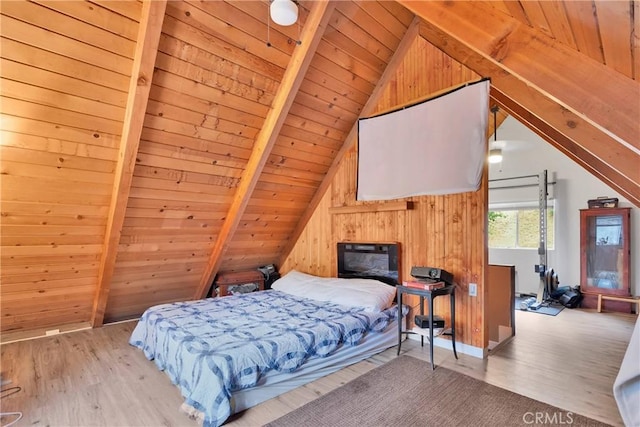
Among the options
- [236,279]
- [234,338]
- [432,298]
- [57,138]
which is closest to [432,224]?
[432,298]

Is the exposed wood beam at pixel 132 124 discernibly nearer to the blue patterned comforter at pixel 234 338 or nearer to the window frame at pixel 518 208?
the blue patterned comforter at pixel 234 338

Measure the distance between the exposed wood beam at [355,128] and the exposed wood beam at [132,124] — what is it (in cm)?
232

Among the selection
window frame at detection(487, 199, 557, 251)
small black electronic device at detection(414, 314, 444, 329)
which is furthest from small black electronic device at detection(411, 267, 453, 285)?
window frame at detection(487, 199, 557, 251)

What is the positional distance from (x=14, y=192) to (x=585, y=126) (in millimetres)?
4152

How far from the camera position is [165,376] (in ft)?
8.51

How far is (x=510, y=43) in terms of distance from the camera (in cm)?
124

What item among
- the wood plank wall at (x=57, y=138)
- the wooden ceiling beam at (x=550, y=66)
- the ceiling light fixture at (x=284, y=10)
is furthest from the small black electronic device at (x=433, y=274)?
the wood plank wall at (x=57, y=138)

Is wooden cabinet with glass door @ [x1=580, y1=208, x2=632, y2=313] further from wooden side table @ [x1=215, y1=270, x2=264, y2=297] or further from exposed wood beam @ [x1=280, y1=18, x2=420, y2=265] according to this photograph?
wooden side table @ [x1=215, y1=270, x2=264, y2=297]

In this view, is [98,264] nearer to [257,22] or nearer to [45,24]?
[45,24]

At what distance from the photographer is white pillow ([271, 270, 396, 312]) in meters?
3.13

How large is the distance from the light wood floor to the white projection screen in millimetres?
1600

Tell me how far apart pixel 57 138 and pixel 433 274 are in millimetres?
3281

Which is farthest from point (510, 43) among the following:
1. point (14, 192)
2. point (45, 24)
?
point (14, 192)

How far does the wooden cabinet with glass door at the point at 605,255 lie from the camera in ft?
14.8
